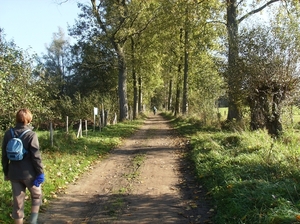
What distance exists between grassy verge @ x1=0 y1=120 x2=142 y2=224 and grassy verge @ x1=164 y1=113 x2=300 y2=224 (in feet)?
11.8

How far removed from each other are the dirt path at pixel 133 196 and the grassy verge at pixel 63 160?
0.33 m

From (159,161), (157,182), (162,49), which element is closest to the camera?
(157,182)

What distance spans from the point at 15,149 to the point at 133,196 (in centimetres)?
298

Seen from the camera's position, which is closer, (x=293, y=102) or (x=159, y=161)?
(x=159, y=161)

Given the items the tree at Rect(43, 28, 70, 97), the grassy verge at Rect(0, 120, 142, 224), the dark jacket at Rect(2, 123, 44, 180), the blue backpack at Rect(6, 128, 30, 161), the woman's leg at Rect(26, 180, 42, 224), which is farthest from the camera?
the tree at Rect(43, 28, 70, 97)

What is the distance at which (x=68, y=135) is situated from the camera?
12477 millimetres

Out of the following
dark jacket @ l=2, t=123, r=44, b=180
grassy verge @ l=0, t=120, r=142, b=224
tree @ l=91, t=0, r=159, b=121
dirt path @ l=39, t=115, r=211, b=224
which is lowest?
dirt path @ l=39, t=115, r=211, b=224

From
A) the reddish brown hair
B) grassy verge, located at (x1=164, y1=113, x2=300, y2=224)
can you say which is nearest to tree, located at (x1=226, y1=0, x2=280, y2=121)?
grassy verge, located at (x1=164, y1=113, x2=300, y2=224)

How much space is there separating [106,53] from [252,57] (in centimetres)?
2055

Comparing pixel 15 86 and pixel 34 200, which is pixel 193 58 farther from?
pixel 34 200

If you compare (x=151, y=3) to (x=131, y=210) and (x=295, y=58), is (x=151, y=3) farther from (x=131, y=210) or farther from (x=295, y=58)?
(x=131, y=210)

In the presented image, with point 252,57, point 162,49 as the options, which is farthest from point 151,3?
point 252,57

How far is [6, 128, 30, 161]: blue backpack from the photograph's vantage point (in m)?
4.36

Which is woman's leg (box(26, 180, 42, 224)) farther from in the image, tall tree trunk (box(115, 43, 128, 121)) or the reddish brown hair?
tall tree trunk (box(115, 43, 128, 121))
